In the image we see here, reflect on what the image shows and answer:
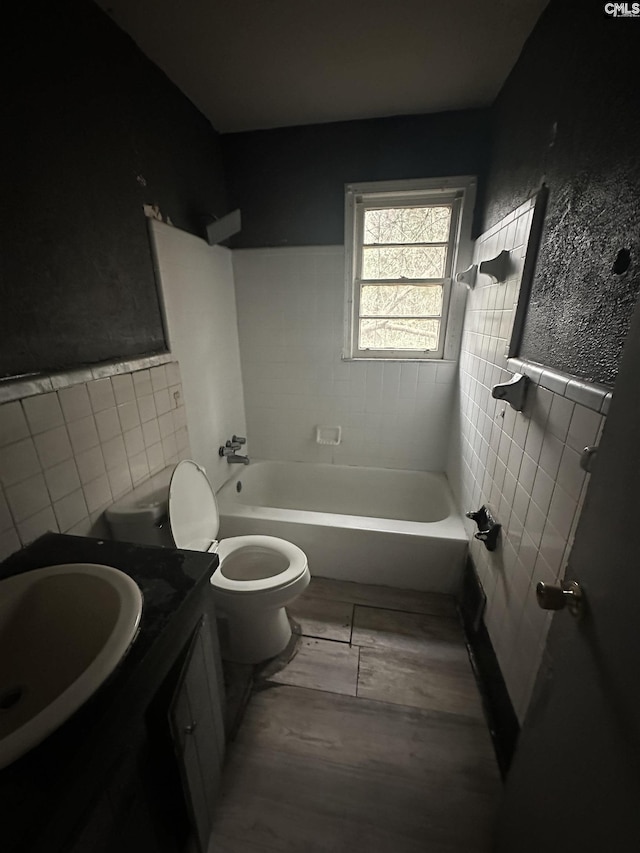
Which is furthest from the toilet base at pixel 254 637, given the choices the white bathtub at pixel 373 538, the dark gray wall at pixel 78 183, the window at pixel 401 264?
the window at pixel 401 264

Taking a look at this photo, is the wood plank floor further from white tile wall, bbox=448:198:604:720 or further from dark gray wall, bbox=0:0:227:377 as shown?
dark gray wall, bbox=0:0:227:377

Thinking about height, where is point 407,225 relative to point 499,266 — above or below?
→ above

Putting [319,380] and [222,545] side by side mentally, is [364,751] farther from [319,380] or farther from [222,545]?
[319,380]

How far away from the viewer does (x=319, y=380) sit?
2.37m

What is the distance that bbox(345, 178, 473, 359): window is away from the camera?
6.48ft

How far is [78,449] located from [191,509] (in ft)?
1.54

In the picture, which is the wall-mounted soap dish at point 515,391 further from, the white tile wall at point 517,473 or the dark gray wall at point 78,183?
the dark gray wall at point 78,183

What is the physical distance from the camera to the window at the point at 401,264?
1.98 m

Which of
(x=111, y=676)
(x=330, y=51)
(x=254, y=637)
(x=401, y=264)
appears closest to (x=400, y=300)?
(x=401, y=264)

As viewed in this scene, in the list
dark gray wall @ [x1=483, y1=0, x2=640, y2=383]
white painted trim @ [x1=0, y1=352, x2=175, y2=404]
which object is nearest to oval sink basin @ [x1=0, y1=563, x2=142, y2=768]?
white painted trim @ [x1=0, y1=352, x2=175, y2=404]

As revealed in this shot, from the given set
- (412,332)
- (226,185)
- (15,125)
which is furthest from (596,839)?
(226,185)

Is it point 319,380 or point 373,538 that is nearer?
point 373,538

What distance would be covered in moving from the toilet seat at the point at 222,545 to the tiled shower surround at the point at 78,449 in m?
0.19

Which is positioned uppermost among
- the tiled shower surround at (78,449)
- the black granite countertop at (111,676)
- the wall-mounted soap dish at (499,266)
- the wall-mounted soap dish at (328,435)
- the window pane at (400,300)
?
the wall-mounted soap dish at (499,266)
